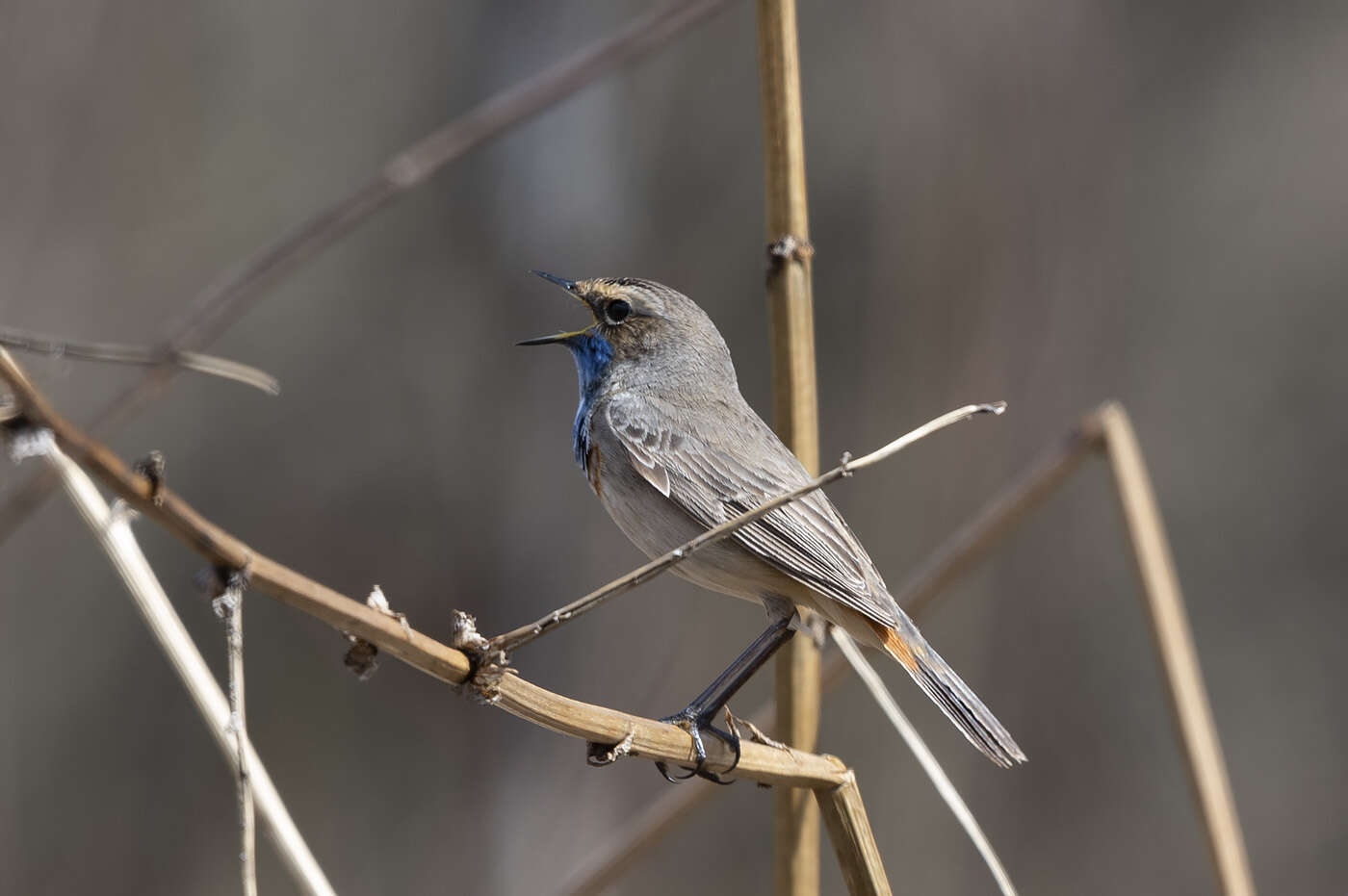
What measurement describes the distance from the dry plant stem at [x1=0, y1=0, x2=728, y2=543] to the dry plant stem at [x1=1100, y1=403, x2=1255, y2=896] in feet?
4.60

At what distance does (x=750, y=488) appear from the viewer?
121 inches

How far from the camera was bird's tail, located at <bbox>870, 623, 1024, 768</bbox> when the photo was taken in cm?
252

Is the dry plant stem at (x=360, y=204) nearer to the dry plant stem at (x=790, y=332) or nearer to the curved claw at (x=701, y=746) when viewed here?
the dry plant stem at (x=790, y=332)

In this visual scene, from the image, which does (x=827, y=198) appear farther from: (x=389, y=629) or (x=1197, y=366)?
(x=389, y=629)

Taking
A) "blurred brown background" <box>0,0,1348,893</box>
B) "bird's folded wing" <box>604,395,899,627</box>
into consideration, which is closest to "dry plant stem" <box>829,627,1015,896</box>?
"bird's folded wing" <box>604,395,899,627</box>

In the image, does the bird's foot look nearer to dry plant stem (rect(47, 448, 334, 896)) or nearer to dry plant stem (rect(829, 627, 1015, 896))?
dry plant stem (rect(829, 627, 1015, 896))

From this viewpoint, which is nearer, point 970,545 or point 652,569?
point 652,569

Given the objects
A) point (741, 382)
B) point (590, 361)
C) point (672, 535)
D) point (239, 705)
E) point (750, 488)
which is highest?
point (741, 382)

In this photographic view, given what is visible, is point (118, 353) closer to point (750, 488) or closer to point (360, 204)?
A: point (360, 204)

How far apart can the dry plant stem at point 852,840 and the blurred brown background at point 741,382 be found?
3886mm

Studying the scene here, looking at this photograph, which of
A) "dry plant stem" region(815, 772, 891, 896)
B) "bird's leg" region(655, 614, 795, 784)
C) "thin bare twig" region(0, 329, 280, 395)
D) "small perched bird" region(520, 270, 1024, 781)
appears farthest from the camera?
"small perched bird" region(520, 270, 1024, 781)

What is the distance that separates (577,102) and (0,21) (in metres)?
2.78

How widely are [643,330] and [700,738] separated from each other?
138 centimetres

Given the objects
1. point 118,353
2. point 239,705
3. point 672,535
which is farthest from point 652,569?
point 672,535
